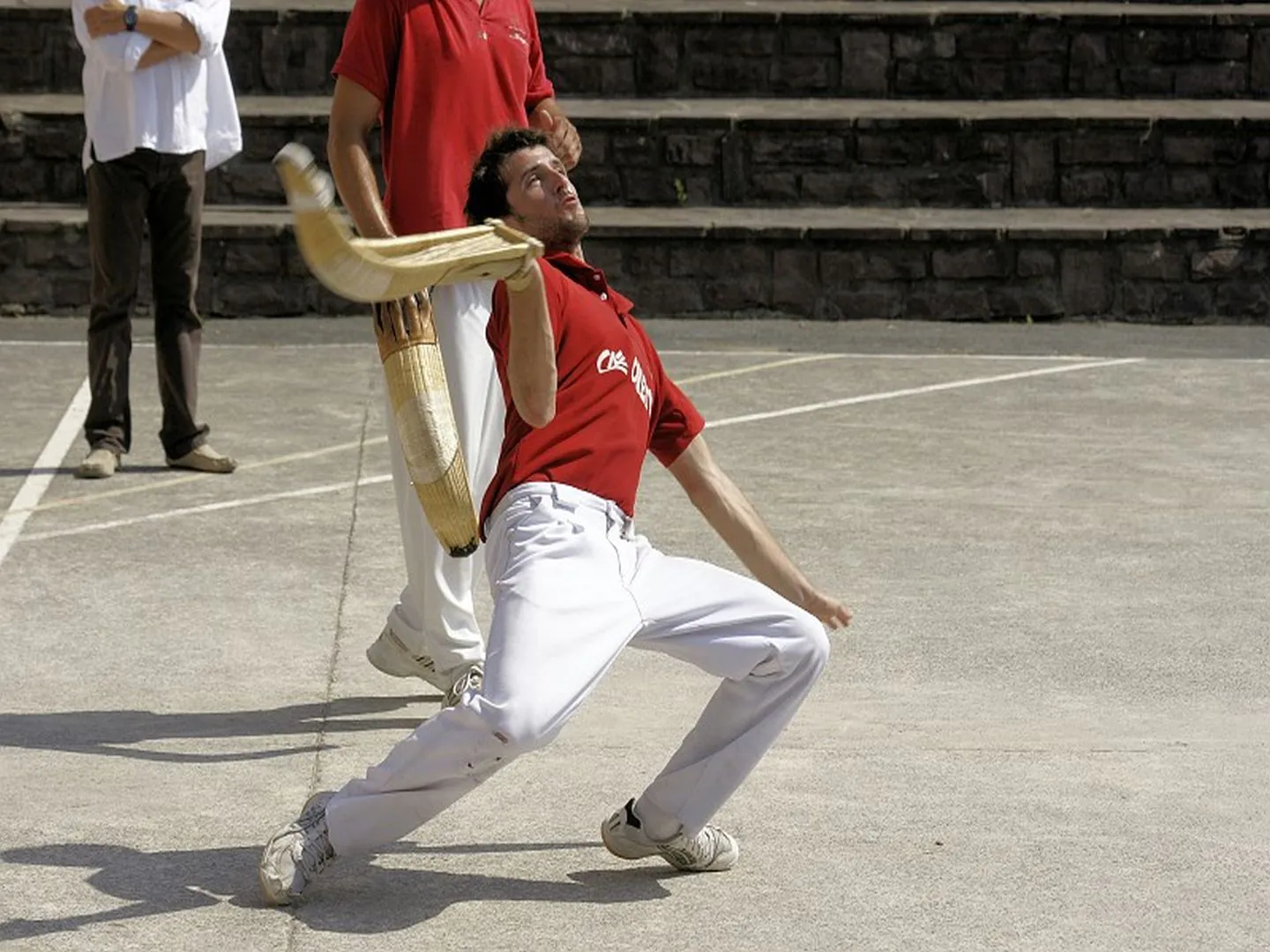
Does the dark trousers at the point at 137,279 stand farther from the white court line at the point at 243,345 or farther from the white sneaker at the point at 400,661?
the white sneaker at the point at 400,661

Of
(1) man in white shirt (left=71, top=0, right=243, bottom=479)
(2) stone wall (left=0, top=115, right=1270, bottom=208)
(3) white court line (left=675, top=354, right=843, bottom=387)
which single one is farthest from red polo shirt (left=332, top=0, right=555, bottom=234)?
(2) stone wall (left=0, top=115, right=1270, bottom=208)

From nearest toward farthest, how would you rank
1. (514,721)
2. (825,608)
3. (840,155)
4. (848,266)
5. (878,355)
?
(514,721) → (825,608) → (878,355) → (848,266) → (840,155)

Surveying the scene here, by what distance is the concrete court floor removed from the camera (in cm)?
450

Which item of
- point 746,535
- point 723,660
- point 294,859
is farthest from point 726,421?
point 294,859

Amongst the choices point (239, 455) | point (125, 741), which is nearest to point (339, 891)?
point (125, 741)

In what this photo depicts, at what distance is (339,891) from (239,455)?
4.68 m

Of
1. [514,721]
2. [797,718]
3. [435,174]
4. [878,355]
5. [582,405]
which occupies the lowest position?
[878,355]

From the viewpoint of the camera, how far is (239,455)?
9.05 metres

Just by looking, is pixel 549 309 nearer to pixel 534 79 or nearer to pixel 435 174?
pixel 435 174

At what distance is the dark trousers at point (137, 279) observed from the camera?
8.58 m

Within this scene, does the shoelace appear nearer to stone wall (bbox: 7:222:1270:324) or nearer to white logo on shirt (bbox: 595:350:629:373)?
white logo on shirt (bbox: 595:350:629:373)

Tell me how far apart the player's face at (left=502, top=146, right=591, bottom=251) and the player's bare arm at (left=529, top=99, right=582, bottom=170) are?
180 mm

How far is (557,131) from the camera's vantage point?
5.72 m

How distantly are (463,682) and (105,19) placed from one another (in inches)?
152
